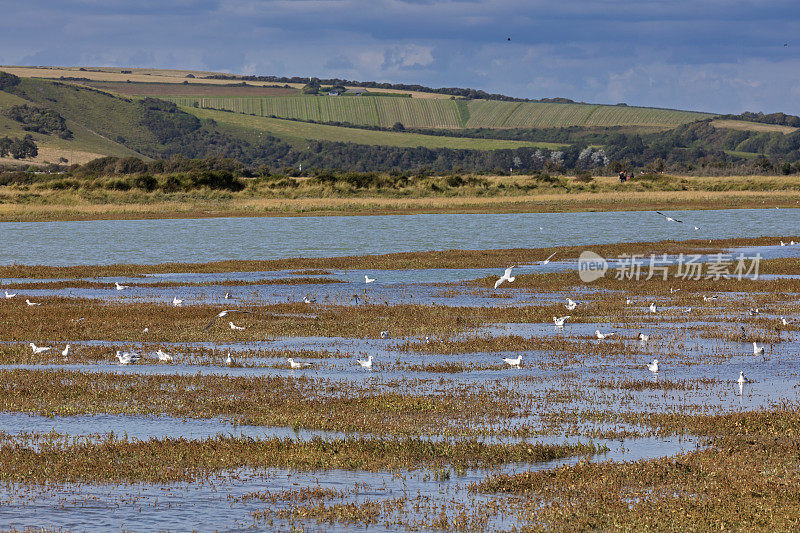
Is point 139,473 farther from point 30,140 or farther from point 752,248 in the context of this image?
point 30,140

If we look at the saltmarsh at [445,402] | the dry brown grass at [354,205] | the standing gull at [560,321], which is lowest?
the saltmarsh at [445,402]

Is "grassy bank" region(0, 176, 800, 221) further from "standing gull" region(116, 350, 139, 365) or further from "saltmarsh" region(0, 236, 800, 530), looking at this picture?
"standing gull" region(116, 350, 139, 365)

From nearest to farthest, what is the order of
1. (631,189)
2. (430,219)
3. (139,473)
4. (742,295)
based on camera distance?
(139,473), (742,295), (430,219), (631,189)

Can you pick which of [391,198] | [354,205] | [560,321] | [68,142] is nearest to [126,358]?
[560,321]

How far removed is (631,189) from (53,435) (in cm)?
9174

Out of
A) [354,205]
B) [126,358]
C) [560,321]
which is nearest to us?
[126,358]

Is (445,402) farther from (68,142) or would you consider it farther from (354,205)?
(68,142)

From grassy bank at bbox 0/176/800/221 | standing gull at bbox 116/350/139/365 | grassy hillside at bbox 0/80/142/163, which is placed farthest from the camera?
grassy hillside at bbox 0/80/142/163

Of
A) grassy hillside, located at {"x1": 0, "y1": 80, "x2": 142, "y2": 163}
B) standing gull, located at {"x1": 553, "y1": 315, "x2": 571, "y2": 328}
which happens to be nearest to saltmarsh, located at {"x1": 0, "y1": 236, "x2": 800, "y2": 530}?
standing gull, located at {"x1": 553, "y1": 315, "x2": 571, "y2": 328}

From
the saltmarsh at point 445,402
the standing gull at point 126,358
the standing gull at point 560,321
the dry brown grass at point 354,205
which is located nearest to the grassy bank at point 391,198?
the dry brown grass at point 354,205

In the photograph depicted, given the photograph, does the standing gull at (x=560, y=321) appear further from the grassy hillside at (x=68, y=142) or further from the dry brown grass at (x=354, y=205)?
the grassy hillside at (x=68, y=142)

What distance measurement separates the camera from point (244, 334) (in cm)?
2327

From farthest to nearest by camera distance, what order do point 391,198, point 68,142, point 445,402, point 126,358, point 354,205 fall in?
1. point 68,142
2. point 391,198
3. point 354,205
4. point 126,358
5. point 445,402

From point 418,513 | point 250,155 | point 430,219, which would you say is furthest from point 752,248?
point 250,155
